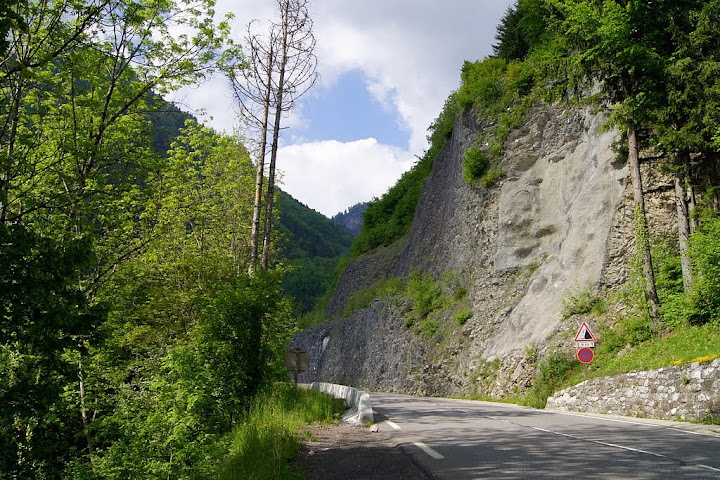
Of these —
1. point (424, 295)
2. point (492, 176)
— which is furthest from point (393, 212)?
point (492, 176)

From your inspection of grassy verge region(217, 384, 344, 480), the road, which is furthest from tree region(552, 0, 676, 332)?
grassy verge region(217, 384, 344, 480)

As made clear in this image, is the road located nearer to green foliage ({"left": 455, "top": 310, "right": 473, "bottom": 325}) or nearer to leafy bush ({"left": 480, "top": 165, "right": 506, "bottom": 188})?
green foliage ({"left": 455, "top": 310, "right": 473, "bottom": 325})

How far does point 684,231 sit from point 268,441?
15136 millimetres

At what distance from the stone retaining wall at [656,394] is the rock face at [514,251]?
4.58 meters

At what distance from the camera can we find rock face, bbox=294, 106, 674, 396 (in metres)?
21.8

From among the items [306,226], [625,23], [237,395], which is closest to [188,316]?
[237,395]

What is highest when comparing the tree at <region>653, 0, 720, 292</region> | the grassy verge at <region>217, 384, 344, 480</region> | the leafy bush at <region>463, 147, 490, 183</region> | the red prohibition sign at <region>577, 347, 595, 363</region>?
the leafy bush at <region>463, 147, 490, 183</region>

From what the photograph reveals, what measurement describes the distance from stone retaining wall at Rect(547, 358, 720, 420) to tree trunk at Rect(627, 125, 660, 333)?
3407mm

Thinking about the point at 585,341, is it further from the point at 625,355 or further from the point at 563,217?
the point at 563,217

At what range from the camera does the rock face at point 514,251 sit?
21828mm

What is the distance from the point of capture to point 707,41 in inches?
674

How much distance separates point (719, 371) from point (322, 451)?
855 cm

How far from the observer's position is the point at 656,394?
12.8 metres

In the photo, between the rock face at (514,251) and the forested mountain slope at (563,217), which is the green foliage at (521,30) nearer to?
the forested mountain slope at (563,217)
